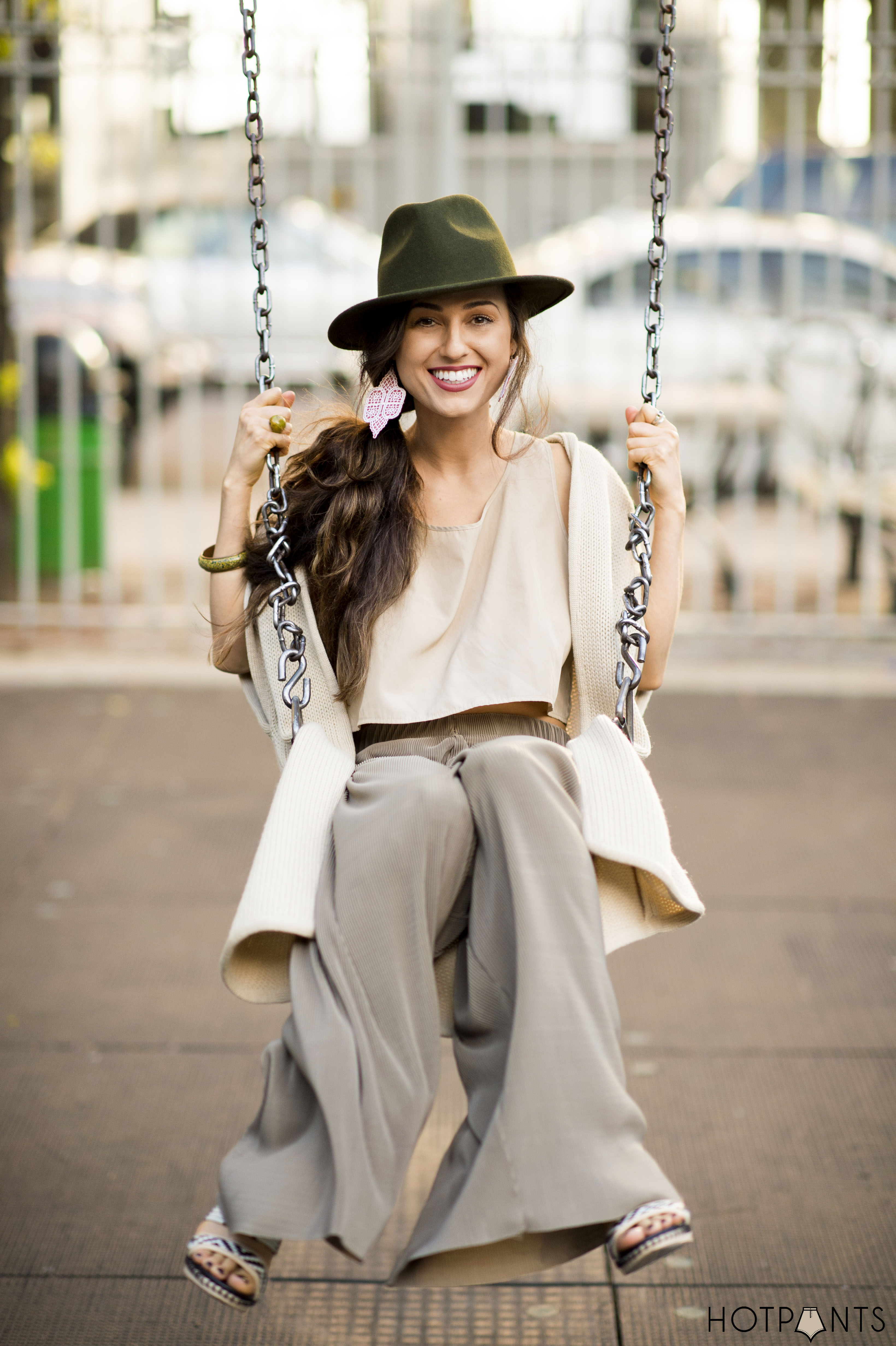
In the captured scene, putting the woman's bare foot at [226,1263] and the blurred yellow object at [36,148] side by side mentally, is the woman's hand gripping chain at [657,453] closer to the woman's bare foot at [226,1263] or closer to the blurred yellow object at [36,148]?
the woman's bare foot at [226,1263]

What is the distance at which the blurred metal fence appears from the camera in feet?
21.7

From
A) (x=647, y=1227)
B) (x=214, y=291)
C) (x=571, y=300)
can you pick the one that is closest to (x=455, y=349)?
(x=647, y=1227)

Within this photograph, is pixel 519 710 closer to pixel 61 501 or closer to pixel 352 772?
pixel 352 772

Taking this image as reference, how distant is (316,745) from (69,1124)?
124 cm

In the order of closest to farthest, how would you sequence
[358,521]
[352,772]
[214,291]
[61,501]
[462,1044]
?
[462,1044] → [352,772] → [358,521] → [61,501] → [214,291]

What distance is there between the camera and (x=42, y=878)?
4.31m

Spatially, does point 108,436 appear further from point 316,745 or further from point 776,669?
point 316,745

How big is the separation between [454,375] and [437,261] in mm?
194

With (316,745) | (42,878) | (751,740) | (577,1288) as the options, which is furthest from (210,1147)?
(751,740)

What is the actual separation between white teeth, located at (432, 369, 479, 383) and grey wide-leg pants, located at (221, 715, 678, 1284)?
63cm

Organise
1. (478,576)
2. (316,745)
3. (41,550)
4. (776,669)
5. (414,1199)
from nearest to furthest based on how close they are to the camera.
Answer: (316,745) < (478,576) < (414,1199) < (776,669) < (41,550)

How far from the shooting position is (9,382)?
6.95 meters

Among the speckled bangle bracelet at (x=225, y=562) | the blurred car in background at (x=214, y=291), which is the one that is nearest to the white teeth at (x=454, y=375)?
the speckled bangle bracelet at (x=225, y=562)

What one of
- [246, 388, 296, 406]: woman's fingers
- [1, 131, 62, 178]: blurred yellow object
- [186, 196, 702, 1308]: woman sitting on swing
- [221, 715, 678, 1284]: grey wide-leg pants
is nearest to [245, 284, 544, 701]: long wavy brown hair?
[186, 196, 702, 1308]: woman sitting on swing
